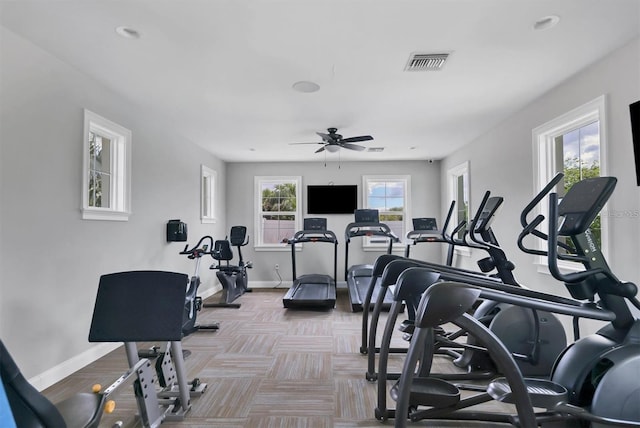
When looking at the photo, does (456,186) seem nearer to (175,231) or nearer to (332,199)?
(332,199)

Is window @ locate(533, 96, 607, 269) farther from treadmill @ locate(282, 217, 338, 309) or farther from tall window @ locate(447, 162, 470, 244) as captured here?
treadmill @ locate(282, 217, 338, 309)

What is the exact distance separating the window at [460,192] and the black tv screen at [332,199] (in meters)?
1.97

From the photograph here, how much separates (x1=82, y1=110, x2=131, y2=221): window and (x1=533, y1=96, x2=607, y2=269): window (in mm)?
4586

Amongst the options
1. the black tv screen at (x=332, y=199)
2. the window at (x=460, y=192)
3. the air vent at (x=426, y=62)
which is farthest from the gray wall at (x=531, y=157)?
the black tv screen at (x=332, y=199)

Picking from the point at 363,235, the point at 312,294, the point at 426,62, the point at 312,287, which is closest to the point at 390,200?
the point at 363,235

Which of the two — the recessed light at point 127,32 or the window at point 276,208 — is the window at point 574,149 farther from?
the window at point 276,208

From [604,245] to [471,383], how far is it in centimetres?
163

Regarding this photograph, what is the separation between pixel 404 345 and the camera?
385 cm

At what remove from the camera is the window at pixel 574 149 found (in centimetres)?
302

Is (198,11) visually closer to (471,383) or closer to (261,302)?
(471,383)

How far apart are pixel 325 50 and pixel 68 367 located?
3.49 metres

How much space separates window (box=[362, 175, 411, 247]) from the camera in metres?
7.62

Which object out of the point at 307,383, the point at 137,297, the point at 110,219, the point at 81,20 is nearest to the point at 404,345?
the point at 307,383

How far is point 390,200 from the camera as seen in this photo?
768 cm
